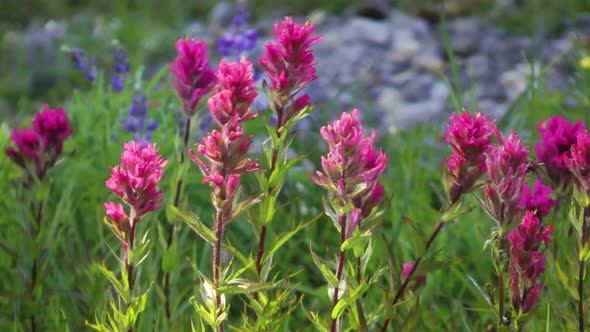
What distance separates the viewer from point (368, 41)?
6332 millimetres

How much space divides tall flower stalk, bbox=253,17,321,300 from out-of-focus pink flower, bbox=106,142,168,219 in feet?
0.70

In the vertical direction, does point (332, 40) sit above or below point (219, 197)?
below

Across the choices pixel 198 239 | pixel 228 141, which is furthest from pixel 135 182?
pixel 198 239

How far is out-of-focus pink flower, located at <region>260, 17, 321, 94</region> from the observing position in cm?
156

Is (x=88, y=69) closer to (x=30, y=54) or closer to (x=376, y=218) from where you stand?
(x=376, y=218)

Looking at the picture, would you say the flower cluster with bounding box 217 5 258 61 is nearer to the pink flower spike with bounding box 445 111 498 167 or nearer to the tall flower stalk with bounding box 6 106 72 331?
the tall flower stalk with bounding box 6 106 72 331

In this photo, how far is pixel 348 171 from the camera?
4.93ft

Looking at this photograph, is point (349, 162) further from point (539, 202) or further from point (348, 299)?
point (539, 202)

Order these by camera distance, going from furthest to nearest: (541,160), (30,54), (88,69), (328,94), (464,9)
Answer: (464,9) < (30,54) < (328,94) < (88,69) < (541,160)

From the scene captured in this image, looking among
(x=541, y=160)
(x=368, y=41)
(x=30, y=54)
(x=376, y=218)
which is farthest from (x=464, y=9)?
(x=376, y=218)

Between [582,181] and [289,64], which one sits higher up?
[289,64]

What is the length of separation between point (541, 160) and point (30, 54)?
18.0ft

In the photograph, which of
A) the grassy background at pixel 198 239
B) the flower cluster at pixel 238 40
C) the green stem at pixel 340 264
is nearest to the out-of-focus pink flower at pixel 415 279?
the grassy background at pixel 198 239

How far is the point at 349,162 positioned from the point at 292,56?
25 centimetres
